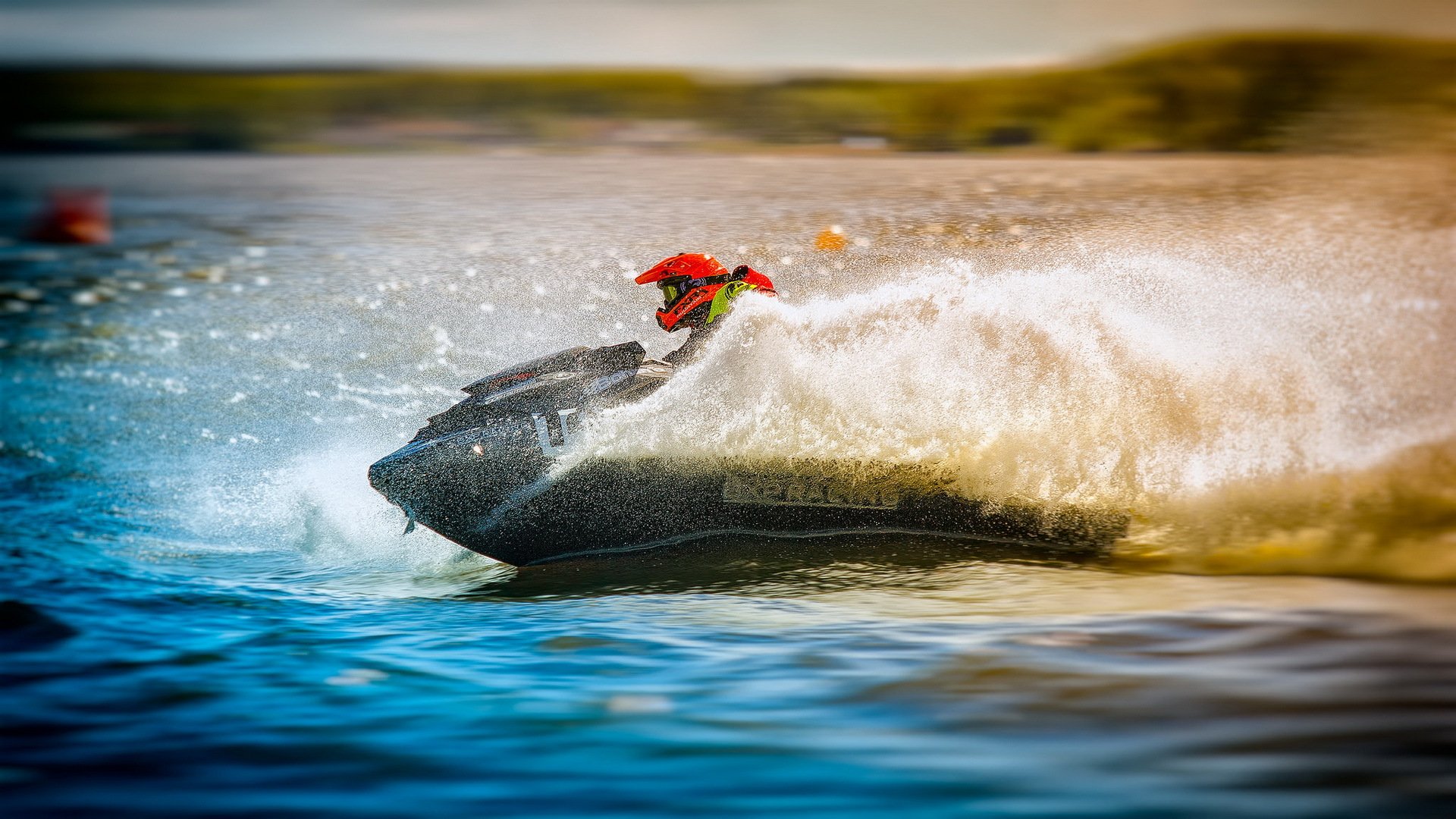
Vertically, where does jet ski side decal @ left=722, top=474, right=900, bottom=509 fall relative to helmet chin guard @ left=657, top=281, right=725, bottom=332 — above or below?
below

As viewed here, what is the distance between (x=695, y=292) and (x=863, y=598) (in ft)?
6.48

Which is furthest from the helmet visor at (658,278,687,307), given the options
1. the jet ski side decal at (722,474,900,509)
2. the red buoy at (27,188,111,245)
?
the red buoy at (27,188,111,245)

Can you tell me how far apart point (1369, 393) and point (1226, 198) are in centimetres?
1561

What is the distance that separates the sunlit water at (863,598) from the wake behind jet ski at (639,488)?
4.6 inches

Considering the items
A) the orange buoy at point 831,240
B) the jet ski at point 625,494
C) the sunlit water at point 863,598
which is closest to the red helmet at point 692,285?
the sunlit water at point 863,598

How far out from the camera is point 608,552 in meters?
5.93

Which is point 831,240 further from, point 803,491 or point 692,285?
point 803,491

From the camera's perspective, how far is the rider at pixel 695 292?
5.93 m

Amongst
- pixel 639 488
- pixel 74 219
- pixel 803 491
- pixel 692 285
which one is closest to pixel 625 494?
pixel 639 488

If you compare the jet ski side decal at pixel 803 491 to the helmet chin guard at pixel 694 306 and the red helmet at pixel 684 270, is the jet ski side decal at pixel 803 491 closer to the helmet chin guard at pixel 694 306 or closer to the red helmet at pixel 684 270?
the helmet chin guard at pixel 694 306

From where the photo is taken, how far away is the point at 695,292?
5.96 m

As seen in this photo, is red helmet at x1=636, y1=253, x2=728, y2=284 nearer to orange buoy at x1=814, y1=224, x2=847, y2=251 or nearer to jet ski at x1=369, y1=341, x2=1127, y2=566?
jet ski at x1=369, y1=341, x2=1127, y2=566

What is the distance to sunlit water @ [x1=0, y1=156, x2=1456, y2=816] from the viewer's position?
2.97 metres

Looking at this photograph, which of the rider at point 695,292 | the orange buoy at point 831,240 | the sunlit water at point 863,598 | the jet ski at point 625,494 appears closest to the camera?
the sunlit water at point 863,598
